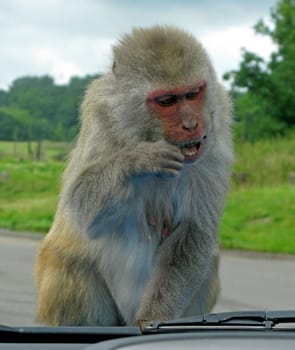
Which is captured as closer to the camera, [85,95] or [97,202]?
[97,202]

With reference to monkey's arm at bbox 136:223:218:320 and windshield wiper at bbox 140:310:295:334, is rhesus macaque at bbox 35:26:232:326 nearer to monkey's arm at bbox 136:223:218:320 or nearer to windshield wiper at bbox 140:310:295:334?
monkey's arm at bbox 136:223:218:320

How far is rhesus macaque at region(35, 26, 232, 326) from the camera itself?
14.9 feet

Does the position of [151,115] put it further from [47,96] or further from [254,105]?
[254,105]

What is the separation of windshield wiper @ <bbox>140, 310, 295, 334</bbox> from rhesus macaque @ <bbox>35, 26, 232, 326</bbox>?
6.82ft

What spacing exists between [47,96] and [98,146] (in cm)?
3583

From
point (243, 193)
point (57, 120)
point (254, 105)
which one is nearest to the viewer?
point (243, 193)

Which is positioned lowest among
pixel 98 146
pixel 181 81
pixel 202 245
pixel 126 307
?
pixel 126 307

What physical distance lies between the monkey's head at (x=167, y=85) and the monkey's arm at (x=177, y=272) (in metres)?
0.72

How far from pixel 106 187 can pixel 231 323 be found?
2.52m

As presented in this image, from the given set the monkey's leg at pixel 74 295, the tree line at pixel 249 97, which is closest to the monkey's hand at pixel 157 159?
the monkey's leg at pixel 74 295

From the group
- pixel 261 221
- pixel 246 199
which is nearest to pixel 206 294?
pixel 261 221

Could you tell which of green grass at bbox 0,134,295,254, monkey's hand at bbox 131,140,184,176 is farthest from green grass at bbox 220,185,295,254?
monkey's hand at bbox 131,140,184,176

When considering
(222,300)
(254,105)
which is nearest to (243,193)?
(222,300)

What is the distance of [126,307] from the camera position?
5.17 m
